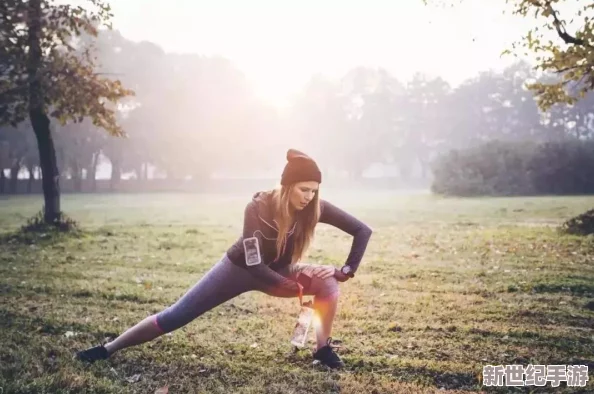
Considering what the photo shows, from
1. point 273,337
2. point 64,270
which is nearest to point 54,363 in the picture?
point 273,337

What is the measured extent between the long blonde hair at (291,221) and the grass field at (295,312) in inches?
33.6

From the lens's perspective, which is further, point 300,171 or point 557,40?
point 557,40

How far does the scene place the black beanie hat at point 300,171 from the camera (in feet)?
11.1

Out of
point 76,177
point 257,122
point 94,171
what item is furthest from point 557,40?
point 94,171

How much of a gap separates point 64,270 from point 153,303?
2.32m

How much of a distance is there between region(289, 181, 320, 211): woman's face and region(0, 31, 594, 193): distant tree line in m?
6.98

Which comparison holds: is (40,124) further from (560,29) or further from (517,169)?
(517,169)

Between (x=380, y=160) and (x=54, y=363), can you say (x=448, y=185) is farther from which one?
(x=54, y=363)

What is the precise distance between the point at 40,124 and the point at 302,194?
28.5 feet

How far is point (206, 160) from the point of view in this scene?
14.2 metres

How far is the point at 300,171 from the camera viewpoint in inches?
134

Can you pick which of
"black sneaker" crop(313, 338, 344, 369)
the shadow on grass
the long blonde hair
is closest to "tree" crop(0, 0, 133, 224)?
the long blonde hair

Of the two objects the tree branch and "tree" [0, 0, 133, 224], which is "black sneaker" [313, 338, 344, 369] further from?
"tree" [0, 0, 133, 224]

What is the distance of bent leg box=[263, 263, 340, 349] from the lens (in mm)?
3600
